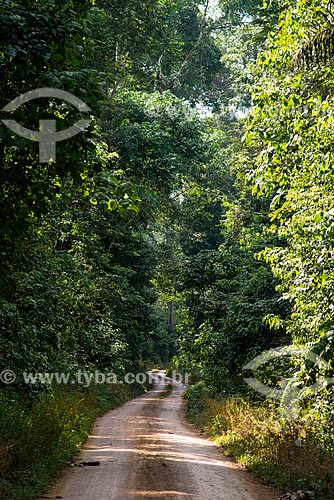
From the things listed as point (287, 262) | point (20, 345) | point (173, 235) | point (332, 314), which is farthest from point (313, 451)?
point (173, 235)

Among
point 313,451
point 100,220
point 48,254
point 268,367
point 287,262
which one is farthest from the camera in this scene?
point 100,220

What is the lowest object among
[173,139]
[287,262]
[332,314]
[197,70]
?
[332,314]

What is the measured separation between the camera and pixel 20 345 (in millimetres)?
10734

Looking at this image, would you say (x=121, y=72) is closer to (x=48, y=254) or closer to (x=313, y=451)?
(x=48, y=254)

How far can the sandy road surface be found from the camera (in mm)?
9039

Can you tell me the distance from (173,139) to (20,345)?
1569 cm
